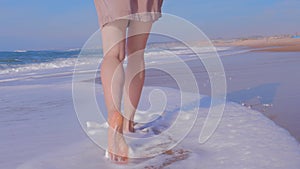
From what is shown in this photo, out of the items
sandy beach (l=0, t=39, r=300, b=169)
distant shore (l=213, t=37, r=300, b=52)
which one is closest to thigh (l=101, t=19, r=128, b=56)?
sandy beach (l=0, t=39, r=300, b=169)

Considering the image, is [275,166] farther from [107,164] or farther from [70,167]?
[70,167]

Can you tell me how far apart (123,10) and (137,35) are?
23 centimetres

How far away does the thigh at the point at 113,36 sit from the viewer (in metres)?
1.75

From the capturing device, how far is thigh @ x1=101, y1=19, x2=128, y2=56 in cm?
175

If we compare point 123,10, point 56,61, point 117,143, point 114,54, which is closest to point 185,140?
point 117,143

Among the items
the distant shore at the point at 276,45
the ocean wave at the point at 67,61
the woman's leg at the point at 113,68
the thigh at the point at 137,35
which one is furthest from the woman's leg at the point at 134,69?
the distant shore at the point at 276,45

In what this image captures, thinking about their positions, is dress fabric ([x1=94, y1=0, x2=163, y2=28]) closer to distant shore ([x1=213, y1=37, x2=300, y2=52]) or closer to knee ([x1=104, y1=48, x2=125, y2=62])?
knee ([x1=104, y1=48, x2=125, y2=62])

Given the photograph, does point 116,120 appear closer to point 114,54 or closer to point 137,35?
point 114,54

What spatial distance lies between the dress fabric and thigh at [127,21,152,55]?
0.04 m

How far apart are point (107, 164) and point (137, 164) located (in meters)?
0.13

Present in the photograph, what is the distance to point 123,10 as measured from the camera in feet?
5.66

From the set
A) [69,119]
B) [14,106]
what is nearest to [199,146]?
[69,119]

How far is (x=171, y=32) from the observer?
1.95m

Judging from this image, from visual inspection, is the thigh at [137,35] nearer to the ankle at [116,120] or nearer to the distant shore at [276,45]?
the ankle at [116,120]
